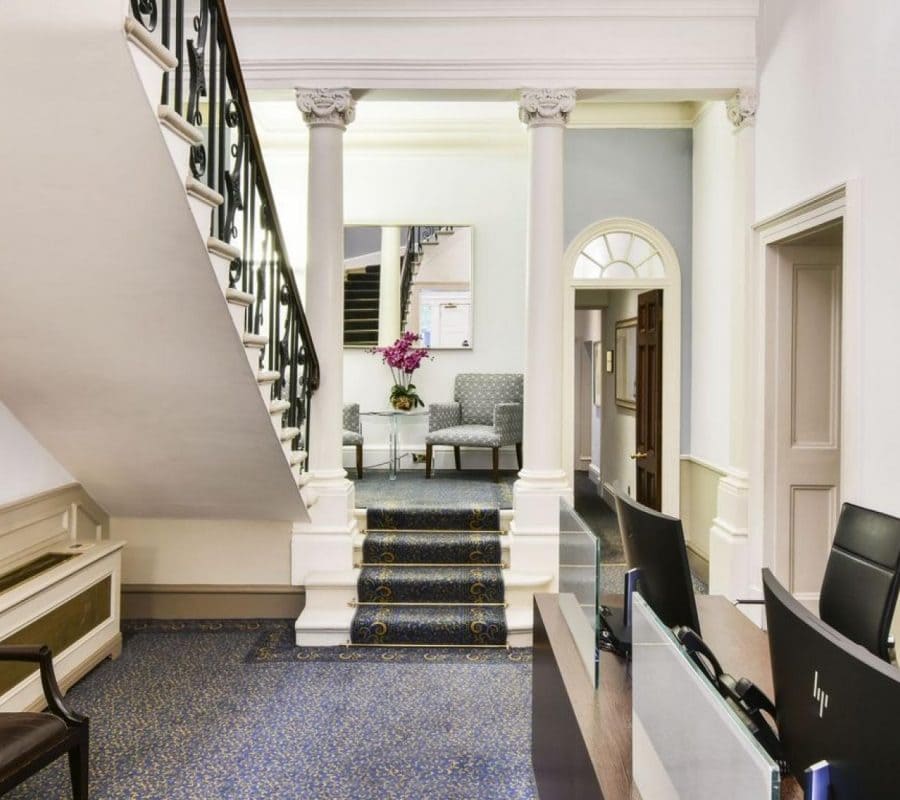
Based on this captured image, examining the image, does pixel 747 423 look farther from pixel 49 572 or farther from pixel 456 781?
pixel 49 572

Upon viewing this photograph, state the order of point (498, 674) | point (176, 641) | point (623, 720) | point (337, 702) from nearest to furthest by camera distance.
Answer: point (623, 720) < point (337, 702) < point (498, 674) < point (176, 641)

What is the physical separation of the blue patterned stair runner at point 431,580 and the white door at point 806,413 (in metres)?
1.60

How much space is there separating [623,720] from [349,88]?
3.59 m

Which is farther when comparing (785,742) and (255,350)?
(255,350)

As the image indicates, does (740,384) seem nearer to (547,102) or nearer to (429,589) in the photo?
(547,102)

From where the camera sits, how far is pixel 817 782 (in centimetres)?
75

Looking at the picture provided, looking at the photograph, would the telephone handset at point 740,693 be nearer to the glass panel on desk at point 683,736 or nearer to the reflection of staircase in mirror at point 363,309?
the glass panel on desk at point 683,736

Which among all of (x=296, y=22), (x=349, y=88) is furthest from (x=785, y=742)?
(x=296, y=22)

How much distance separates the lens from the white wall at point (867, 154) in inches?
105

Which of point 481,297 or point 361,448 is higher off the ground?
point 481,297

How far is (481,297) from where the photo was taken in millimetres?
6254

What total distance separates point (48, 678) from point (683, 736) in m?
2.07

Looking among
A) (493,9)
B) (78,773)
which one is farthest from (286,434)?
(493,9)

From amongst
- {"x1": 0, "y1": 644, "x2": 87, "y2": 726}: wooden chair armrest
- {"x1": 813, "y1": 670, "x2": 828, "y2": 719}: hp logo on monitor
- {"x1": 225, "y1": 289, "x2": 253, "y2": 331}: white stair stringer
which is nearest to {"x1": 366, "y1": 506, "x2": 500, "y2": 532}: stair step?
{"x1": 225, "y1": 289, "x2": 253, "y2": 331}: white stair stringer
